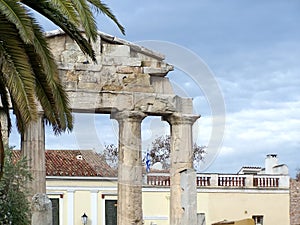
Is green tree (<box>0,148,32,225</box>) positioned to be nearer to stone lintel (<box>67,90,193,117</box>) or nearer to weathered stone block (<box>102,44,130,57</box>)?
stone lintel (<box>67,90,193,117</box>)

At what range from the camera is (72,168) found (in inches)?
1286

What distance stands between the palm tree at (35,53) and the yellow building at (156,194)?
56.5 ft

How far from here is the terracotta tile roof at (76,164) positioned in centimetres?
3212

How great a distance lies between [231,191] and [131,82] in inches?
453

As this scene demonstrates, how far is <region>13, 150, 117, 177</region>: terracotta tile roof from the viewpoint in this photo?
32.1 meters

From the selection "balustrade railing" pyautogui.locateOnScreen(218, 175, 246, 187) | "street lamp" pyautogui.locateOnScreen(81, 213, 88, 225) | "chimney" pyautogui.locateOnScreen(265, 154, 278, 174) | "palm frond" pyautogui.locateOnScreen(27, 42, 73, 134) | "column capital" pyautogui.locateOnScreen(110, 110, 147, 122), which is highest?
"column capital" pyautogui.locateOnScreen(110, 110, 147, 122)

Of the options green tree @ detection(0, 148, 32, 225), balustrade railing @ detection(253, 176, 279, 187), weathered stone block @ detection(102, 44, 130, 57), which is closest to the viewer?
green tree @ detection(0, 148, 32, 225)

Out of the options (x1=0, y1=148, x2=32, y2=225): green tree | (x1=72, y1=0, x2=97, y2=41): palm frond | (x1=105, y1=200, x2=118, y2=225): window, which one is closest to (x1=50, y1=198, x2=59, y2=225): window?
(x1=105, y1=200, x2=118, y2=225): window

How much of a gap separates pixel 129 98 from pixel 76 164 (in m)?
11.3

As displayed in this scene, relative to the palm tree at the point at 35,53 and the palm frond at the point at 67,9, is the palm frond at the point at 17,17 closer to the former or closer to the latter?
the palm tree at the point at 35,53

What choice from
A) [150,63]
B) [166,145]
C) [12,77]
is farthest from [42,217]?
[166,145]

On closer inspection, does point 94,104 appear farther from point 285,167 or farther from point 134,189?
point 285,167

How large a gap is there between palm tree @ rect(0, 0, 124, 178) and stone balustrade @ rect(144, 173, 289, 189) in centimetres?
1797

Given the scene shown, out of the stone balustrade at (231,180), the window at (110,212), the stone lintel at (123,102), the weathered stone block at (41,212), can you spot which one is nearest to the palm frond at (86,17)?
the weathered stone block at (41,212)
